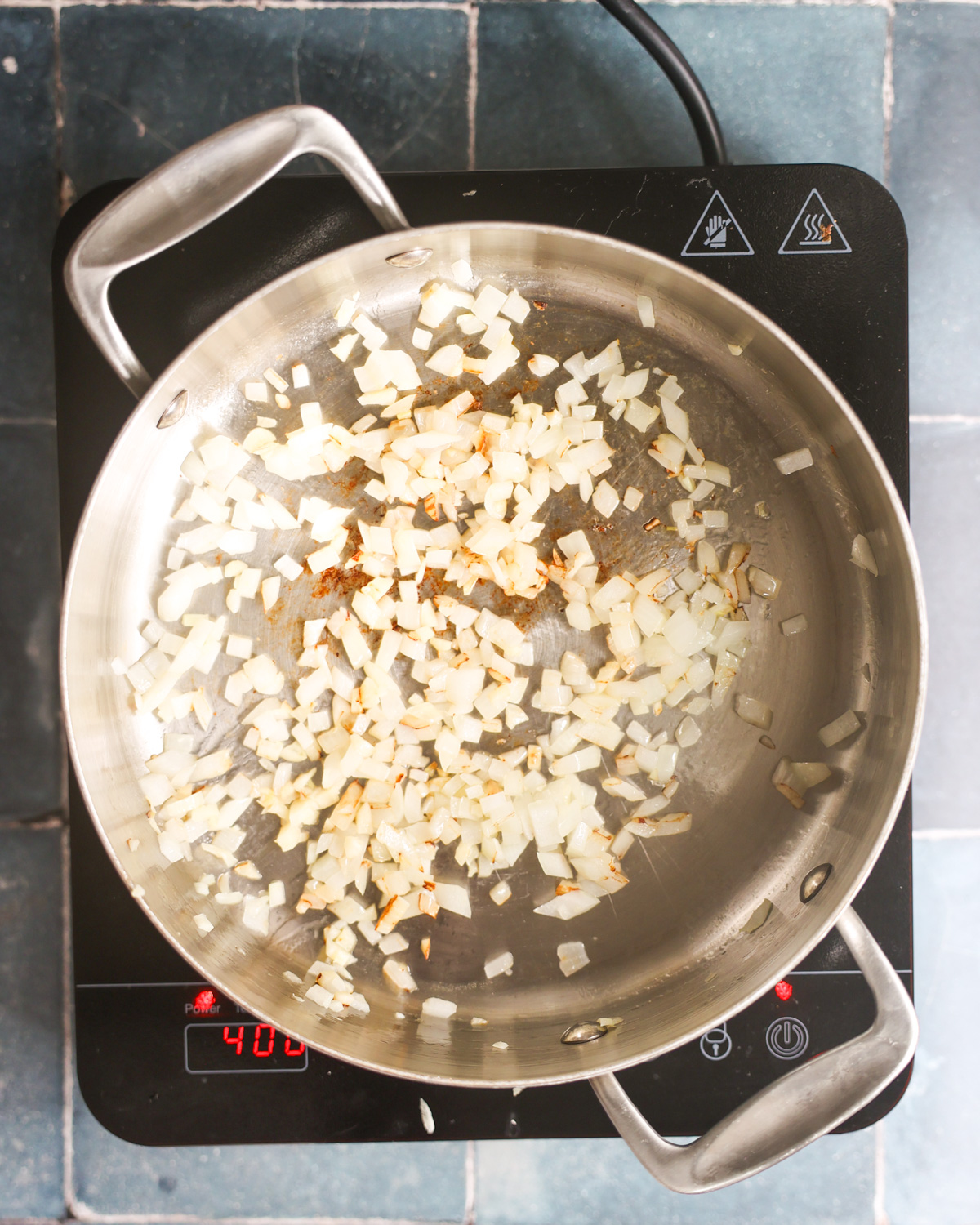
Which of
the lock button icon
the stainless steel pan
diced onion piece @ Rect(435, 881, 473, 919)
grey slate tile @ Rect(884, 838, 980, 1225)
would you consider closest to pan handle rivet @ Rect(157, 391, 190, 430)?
the stainless steel pan

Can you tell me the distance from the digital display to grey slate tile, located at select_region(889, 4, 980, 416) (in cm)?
82

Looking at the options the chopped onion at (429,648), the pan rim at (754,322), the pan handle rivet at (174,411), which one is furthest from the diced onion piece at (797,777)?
the pan handle rivet at (174,411)

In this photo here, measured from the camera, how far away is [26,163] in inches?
26.6

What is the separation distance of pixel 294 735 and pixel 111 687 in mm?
157

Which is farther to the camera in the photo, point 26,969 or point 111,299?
point 26,969

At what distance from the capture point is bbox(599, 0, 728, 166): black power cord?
595mm

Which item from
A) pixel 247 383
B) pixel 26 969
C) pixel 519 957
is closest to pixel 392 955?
pixel 519 957

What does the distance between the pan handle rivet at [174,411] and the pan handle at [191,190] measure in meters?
0.10

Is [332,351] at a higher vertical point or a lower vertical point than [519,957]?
higher

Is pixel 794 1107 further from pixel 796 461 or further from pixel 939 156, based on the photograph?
pixel 939 156

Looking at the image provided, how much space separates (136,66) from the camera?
0.67 metres

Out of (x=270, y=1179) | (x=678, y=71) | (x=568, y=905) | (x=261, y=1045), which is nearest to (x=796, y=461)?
(x=678, y=71)

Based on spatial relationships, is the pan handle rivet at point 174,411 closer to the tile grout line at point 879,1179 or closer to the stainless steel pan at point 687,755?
the stainless steel pan at point 687,755

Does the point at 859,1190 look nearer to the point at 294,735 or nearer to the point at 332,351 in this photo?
the point at 294,735
